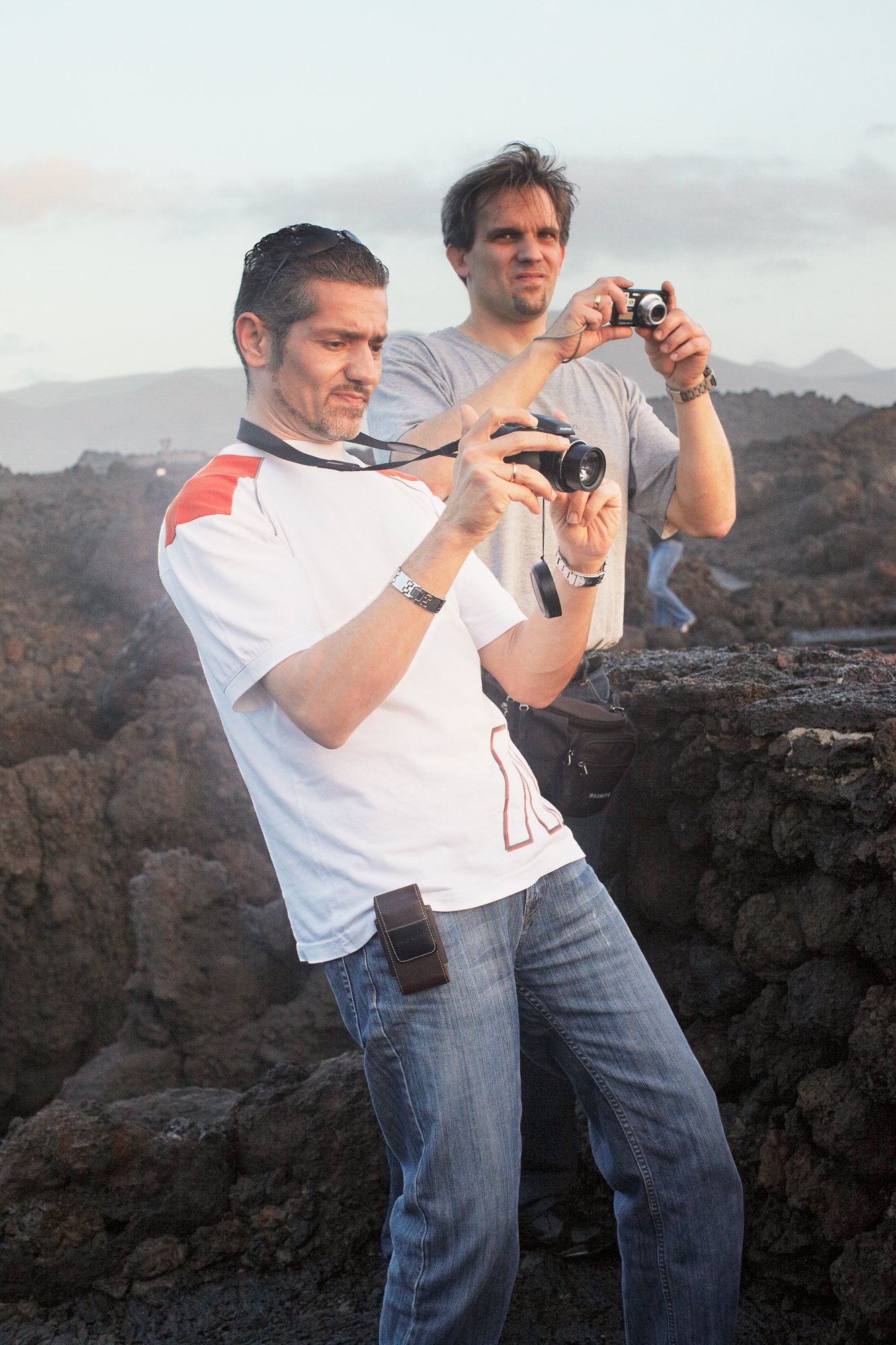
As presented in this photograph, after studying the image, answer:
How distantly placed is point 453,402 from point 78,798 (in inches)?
141

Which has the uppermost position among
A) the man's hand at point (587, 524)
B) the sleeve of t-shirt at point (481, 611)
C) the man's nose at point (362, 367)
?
the man's nose at point (362, 367)

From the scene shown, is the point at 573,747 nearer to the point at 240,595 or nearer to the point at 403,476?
the point at 403,476

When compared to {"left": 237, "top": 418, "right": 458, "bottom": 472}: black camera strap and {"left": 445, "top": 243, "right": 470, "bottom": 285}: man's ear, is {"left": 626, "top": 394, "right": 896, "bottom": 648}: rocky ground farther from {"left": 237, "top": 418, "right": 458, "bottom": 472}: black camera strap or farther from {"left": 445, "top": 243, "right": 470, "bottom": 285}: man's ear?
{"left": 237, "top": 418, "right": 458, "bottom": 472}: black camera strap

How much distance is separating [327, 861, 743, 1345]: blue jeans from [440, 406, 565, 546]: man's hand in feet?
2.00

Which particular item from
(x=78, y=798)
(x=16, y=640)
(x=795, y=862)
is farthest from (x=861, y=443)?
(x=795, y=862)

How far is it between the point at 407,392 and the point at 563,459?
0.90m

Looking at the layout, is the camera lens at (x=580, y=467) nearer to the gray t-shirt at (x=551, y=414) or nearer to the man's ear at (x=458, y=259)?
the gray t-shirt at (x=551, y=414)

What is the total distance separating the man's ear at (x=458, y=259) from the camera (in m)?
2.86

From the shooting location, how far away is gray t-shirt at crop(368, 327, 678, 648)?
269cm

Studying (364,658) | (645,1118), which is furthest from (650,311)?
(645,1118)

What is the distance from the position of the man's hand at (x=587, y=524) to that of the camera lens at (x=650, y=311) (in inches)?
22.5

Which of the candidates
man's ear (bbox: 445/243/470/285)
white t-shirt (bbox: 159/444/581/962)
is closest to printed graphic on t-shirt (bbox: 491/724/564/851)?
white t-shirt (bbox: 159/444/581/962)

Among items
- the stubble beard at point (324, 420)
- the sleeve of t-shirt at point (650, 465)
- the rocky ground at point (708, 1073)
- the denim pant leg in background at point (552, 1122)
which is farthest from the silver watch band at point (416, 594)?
the sleeve of t-shirt at point (650, 465)

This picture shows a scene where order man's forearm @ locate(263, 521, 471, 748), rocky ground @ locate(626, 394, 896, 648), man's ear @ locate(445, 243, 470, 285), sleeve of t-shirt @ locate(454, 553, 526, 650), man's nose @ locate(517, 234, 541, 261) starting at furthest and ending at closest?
rocky ground @ locate(626, 394, 896, 648) → man's ear @ locate(445, 243, 470, 285) → man's nose @ locate(517, 234, 541, 261) → sleeve of t-shirt @ locate(454, 553, 526, 650) → man's forearm @ locate(263, 521, 471, 748)
